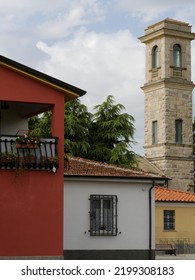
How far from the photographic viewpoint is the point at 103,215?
26.9 m

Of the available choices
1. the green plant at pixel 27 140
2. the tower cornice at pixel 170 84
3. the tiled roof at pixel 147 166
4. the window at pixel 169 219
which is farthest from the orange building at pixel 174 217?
the tower cornice at pixel 170 84

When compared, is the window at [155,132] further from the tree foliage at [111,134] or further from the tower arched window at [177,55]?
the tree foliage at [111,134]

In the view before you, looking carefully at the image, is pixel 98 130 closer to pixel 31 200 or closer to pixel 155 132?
pixel 155 132

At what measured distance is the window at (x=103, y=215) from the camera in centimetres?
2661

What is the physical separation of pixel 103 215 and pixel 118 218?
537mm

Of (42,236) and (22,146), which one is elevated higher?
(22,146)

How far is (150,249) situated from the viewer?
89.3 feet

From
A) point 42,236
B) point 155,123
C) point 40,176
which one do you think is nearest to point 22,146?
point 40,176

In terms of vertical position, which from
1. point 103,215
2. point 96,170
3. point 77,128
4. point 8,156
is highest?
point 77,128

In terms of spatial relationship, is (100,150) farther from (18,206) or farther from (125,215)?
(18,206)

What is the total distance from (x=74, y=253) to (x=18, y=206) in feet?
14.1

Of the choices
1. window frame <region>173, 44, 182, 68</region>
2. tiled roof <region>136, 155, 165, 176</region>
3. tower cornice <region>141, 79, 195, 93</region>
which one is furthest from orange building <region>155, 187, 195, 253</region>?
window frame <region>173, 44, 182, 68</region>

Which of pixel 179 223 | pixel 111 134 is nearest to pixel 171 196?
pixel 179 223

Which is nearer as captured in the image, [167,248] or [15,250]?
[15,250]
